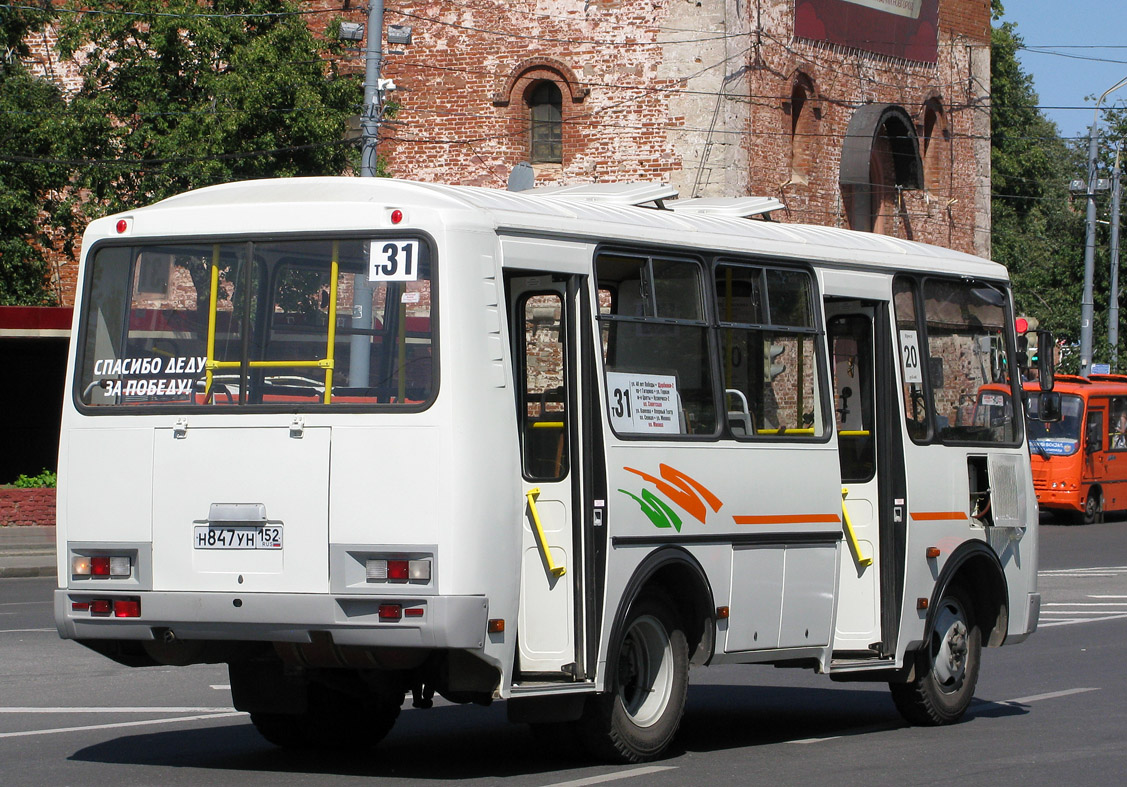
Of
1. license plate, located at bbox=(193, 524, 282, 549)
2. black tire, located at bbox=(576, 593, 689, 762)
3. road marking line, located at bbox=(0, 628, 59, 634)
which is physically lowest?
road marking line, located at bbox=(0, 628, 59, 634)

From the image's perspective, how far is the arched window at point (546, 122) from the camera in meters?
34.0

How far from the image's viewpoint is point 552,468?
8.36 m

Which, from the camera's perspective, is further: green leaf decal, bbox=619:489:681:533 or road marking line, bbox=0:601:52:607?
road marking line, bbox=0:601:52:607

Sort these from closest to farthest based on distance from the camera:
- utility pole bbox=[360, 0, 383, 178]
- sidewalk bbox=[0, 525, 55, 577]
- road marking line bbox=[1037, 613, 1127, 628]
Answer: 1. road marking line bbox=[1037, 613, 1127, 628]
2. utility pole bbox=[360, 0, 383, 178]
3. sidewalk bbox=[0, 525, 55, 577]

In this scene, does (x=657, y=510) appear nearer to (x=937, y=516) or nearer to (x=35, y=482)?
(x=937, y=516)

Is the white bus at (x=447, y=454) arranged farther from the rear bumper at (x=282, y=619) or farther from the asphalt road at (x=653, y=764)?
the asphalt road at (x=653, y=764)

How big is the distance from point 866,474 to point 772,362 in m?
1.19

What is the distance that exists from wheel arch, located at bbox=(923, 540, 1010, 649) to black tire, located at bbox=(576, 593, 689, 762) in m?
2.71

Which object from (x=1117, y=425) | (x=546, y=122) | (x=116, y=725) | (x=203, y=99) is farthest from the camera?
(x=1117, y=425)

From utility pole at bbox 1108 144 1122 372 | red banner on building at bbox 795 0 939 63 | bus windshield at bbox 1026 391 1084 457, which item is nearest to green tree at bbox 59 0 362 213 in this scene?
red banner on building at bbox 795 0 939 63

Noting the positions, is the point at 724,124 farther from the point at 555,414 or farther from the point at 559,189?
the point at 555,414

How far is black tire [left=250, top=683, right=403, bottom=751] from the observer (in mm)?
9180

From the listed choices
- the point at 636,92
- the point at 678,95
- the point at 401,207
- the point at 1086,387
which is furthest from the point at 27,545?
the point at 1086,387

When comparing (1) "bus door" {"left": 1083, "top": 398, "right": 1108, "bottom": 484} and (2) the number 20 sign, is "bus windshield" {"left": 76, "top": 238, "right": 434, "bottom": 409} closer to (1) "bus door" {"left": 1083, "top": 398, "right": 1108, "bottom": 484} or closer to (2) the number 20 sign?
(2) the number 20 sign
